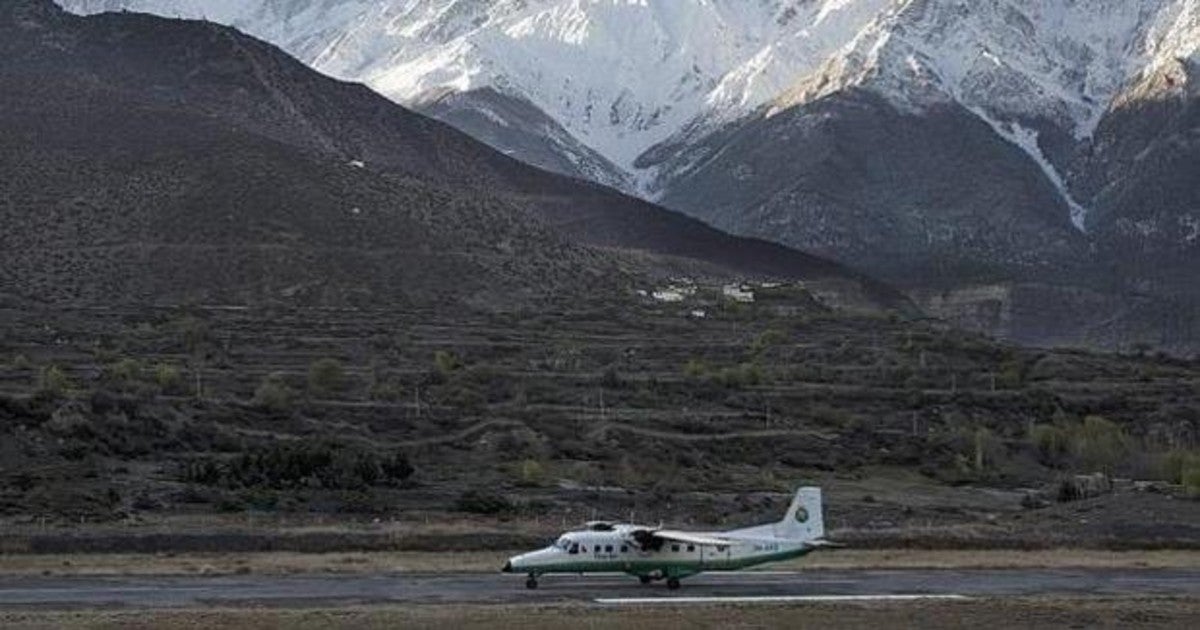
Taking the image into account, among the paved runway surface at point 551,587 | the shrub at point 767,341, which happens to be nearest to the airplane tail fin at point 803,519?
the paved runway surface at point 551,587

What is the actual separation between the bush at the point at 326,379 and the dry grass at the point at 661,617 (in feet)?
186

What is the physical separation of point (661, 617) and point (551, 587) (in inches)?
282

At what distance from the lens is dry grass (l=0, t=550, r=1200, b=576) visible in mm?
52781

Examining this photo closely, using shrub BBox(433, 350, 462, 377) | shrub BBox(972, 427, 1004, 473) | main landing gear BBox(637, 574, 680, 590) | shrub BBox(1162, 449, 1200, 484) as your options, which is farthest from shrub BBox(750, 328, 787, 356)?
main landing gear BBox(637, 574, 680, 590)

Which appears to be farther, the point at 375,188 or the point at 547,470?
the point at 375,188

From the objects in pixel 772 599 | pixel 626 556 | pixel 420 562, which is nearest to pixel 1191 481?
pixel 626 556

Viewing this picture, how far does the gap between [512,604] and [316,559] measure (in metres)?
10.8

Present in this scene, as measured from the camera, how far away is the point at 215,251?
15125 cm

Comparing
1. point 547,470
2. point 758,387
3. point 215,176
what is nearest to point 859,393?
point 758,387

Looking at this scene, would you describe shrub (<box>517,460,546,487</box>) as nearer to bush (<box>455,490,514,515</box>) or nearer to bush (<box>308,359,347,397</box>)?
bush (<box>455,490,514,515</box>)

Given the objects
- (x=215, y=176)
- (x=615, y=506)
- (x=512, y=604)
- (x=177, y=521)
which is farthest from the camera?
(x=215, y=176)

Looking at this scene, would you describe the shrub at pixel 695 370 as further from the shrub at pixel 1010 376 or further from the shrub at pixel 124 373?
the shrub at pixel 124 373

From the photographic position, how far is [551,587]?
2016 inches

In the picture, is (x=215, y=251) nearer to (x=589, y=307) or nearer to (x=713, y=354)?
(x=589, y=307)
